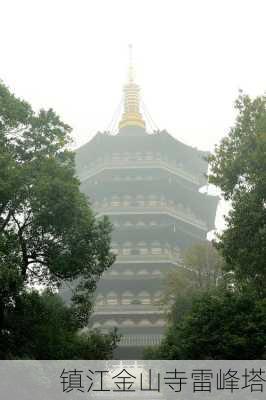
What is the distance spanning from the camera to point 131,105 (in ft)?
156

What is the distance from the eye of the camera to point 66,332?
17000 millimetres

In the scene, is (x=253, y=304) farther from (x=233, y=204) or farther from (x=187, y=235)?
(x=187, y=235)

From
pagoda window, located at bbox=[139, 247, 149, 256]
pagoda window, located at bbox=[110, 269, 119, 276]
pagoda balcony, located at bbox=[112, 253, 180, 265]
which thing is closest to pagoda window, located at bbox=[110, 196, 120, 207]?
pagoda window, located at bbox=[139, 247, 149, 256]

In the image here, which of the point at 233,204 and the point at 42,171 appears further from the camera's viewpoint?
the point at 233,204

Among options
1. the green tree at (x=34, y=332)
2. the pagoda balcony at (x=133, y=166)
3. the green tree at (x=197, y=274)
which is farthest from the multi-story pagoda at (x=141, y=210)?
the green tree at (x=34, y=332)

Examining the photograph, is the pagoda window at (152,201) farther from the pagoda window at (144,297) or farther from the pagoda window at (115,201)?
the pagoda window at (144,297)

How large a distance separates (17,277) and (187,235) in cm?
2681

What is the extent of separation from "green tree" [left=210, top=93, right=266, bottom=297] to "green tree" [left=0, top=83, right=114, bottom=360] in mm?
3394

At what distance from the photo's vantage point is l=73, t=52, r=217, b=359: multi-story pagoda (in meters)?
37.1

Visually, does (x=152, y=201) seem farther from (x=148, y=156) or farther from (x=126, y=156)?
(x=126, y=156)

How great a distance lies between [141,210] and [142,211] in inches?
4.1

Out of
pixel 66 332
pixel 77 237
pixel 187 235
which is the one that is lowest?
pixel 66 332

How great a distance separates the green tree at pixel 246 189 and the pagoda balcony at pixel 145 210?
68.0ft

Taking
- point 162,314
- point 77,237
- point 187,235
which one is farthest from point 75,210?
point 187,235
